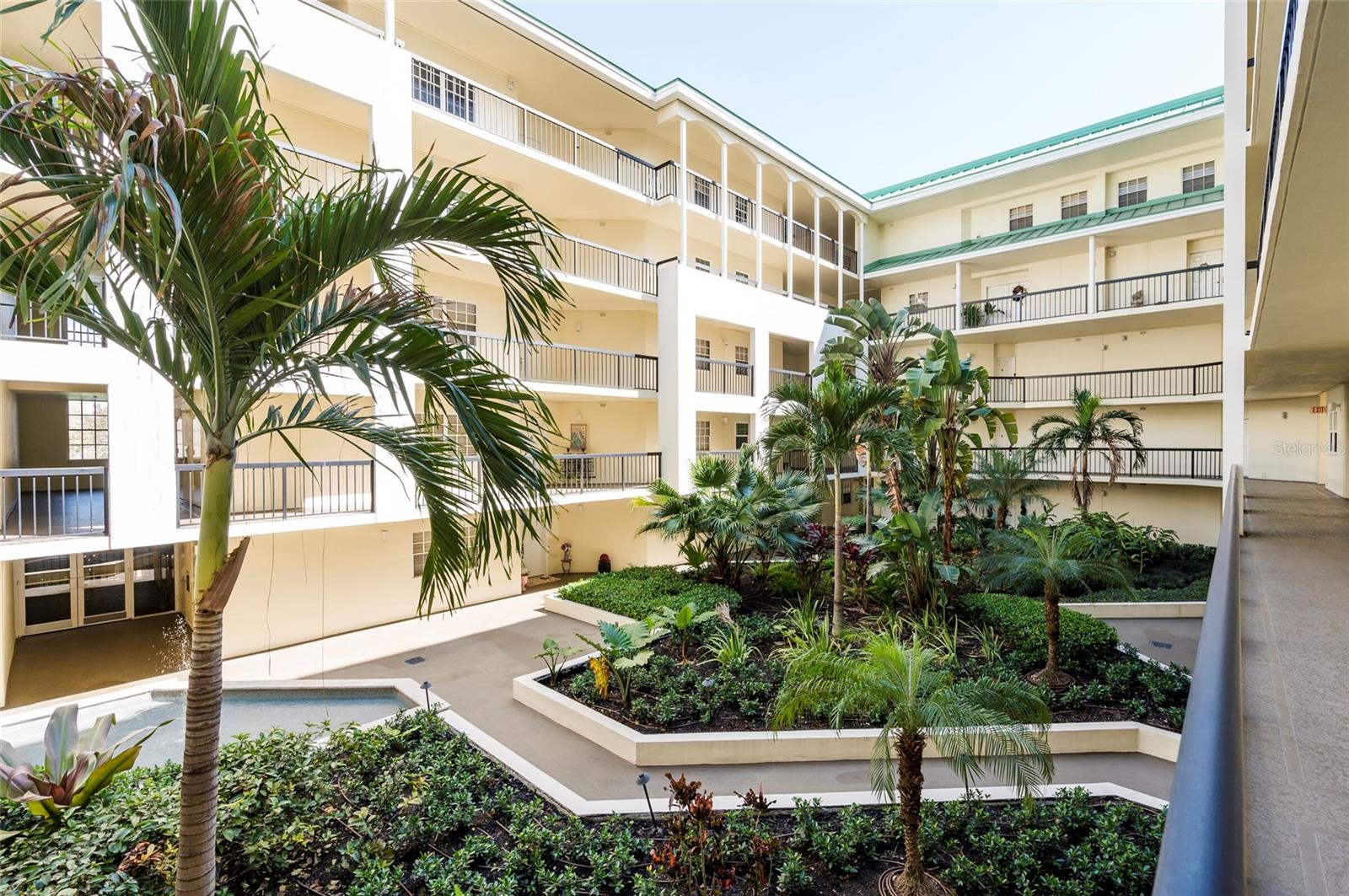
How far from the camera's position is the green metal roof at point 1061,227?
54.0 ft

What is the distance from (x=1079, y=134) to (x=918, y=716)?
70.5ft

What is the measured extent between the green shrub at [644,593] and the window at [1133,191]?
59.7 feet

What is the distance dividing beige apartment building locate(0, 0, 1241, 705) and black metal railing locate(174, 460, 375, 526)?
76 mm

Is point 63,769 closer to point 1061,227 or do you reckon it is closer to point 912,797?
point 912,797

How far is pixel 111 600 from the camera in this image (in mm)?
12719

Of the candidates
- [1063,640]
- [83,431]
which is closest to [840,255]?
[1063,640]

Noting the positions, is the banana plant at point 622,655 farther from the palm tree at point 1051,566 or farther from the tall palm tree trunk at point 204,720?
the palm tree at point 1051,566

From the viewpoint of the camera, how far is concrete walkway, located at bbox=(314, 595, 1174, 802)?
626cm

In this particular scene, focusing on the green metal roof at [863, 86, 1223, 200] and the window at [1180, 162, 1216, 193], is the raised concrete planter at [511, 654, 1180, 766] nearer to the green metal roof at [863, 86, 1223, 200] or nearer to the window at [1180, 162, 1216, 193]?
the window at [1180, 162, 1216, 193]

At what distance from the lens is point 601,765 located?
6.73 meters

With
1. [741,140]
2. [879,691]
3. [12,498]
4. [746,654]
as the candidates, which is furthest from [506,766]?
[741,140]

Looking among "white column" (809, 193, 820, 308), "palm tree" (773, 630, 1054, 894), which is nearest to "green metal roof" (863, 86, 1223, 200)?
"white column" (809, 193, 820, 308)

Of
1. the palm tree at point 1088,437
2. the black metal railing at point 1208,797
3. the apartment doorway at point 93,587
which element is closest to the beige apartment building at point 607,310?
the apartment doorway at point 93,587

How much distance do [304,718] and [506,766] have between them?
3.64m
